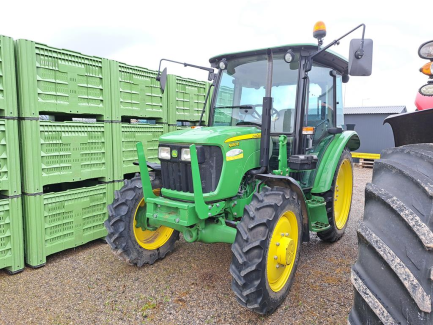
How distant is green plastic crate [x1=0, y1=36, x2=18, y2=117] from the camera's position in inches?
131

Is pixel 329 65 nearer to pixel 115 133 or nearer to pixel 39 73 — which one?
pixel 115 133

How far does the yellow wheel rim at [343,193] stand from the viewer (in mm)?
4725

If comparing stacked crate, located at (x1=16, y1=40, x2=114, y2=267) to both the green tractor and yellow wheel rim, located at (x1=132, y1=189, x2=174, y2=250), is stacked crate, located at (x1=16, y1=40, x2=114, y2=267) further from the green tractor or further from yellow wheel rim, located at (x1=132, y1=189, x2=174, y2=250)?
yellow wheel rim, located at (x1=132, y1=189, x2=174, y2=250)

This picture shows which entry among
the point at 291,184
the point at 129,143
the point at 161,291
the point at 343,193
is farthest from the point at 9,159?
the point at 343,193

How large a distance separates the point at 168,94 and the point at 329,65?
2.47 metres

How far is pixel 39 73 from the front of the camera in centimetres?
364

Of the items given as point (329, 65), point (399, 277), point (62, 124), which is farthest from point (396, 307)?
point (62, 124)

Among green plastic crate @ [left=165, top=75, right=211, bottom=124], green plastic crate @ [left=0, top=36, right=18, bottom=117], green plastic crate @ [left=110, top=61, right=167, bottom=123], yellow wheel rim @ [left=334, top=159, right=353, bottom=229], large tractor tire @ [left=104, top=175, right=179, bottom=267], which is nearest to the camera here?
green plastic crate @ [left=0, top=36, right=18, bottom=117]

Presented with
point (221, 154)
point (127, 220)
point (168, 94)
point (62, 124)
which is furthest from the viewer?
point (168, 94)

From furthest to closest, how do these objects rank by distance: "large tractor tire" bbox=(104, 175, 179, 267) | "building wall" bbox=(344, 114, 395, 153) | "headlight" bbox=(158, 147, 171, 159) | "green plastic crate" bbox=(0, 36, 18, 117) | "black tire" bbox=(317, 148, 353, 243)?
"building wall" bbox=(344, 114, 395, 153), "black tire" bbox=(317, 148, 353, 243), "large tractor tire" bbox=(104, 175, 179, 267), "green plastic crate" bbox=(0, 36, 18, 117), "headlight" bbox=(158, 147, 171, 159)

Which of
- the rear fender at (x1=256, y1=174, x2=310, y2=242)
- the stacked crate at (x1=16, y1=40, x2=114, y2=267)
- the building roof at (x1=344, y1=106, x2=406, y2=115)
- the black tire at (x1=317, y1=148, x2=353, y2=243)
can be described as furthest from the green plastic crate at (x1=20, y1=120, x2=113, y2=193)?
the building roof at (x1=344, y1=106, x2=406, y2=115)

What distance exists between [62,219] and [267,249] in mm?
2602

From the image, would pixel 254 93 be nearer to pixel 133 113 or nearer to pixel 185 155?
pixel 185 155

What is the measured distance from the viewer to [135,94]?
4.76 metres
